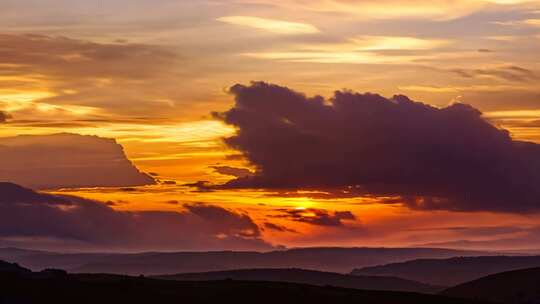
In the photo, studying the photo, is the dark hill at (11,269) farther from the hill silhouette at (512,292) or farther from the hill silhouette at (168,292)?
the hill silhouette at (512,292)

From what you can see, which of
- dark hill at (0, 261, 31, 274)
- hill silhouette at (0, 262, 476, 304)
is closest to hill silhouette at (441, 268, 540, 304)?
hill silhouette at (0, 262, 476, 304)

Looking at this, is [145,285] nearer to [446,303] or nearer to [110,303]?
[110,303]

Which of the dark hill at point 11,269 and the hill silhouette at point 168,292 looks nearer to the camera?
the hill silhouette at point 168,292

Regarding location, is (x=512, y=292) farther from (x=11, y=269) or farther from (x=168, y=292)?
(x=11, y=269)

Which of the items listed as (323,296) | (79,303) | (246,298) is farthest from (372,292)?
(79,303)

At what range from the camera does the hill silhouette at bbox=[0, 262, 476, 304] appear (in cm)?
12381

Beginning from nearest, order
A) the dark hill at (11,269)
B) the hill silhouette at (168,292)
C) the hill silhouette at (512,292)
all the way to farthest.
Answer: the hill silhouette at (168,292) → the dark hill at (11,269) → the hill silhouette at (512,292)

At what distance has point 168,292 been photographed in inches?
5153

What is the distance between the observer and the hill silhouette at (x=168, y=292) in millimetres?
123812

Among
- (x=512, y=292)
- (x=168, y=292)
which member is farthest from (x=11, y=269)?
(x=512, y=292)

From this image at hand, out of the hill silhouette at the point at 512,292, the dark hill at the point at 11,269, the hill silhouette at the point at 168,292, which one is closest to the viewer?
the hill silhouette at the point at 168,292

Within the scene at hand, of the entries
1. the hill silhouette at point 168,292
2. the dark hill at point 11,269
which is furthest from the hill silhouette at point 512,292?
the dark hill at point 11,269

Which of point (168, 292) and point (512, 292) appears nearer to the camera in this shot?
point (168, 292)

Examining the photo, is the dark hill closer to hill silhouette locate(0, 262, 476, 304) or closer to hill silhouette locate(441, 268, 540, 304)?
hill silhouette locate(0, 262, 476, 304)
